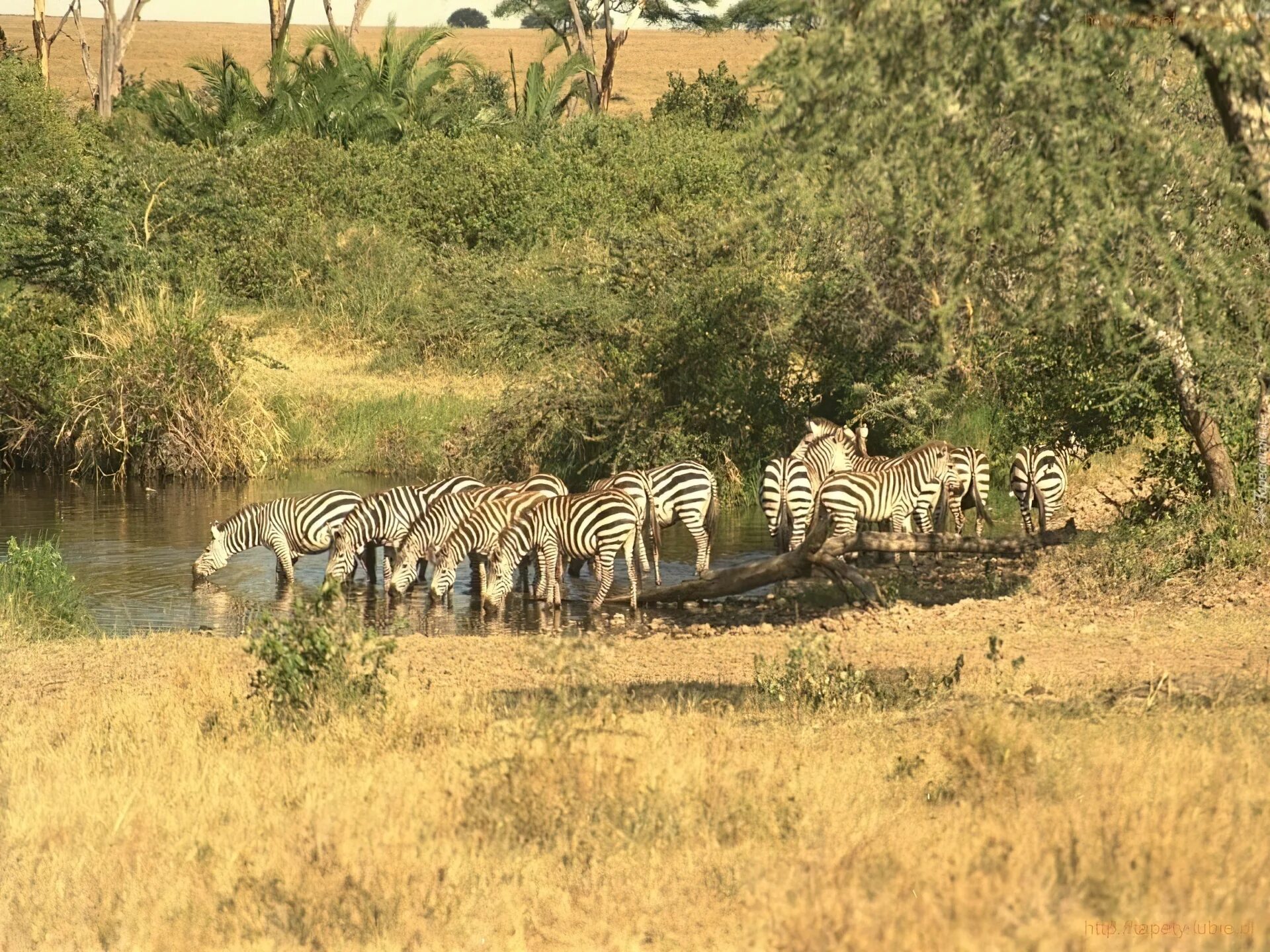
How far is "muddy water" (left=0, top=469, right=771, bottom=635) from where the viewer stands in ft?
53.8

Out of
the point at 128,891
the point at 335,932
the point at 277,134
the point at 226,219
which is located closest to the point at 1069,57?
the point at 335,932

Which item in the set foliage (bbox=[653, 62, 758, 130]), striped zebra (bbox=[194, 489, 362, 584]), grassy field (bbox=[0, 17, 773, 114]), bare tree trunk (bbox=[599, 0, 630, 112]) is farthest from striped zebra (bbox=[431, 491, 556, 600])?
grassy field (bbox=[0, 17, 773, 114])

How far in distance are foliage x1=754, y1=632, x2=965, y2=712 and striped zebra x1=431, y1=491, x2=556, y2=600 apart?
22.7 ft

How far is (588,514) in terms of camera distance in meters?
16.6

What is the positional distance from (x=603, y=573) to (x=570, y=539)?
503 mm

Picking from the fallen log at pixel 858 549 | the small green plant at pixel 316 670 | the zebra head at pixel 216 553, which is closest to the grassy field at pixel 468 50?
the zebra head at pixel 216 553

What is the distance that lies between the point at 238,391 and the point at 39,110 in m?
21.3

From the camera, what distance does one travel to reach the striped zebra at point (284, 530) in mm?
18312

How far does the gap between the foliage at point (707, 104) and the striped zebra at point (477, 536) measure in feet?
105

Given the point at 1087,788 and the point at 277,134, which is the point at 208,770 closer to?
the point at 1087,788

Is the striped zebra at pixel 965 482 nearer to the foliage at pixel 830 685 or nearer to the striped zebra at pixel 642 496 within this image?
the striped zebra at pixel 642 496

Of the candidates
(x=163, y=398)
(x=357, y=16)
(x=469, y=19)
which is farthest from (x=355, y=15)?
(x=469, y=19)

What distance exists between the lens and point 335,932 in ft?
20.8

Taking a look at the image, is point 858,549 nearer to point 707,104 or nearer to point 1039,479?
point 1039,479
